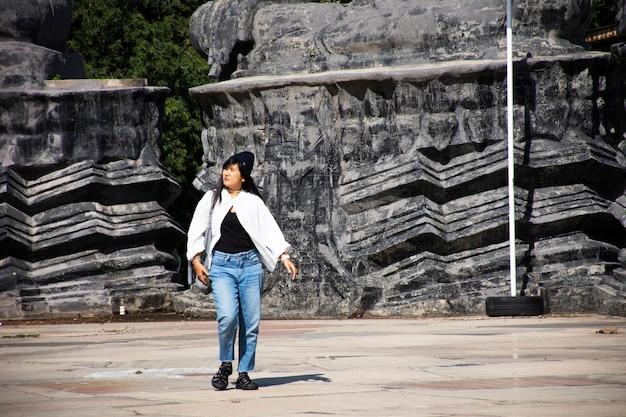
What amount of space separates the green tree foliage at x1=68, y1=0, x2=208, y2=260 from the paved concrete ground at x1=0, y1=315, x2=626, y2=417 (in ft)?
43.9

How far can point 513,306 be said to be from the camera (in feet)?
46.3

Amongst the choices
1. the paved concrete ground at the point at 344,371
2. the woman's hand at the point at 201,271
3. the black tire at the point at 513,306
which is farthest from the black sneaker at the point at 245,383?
the black tire at the point at 513,306

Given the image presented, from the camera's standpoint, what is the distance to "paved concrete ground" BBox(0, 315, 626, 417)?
22.8 ft

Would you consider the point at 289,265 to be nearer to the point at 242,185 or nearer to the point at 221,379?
the point at 242,185

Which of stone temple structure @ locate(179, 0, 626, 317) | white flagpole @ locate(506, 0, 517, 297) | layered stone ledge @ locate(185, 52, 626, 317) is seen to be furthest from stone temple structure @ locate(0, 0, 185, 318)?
white flagpole @ locate(506, 0, 517, 297)

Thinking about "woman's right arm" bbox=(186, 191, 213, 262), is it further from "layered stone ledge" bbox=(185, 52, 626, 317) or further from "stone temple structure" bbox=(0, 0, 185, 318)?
"stone temple structure" bbox=(0, 0, 185, 318)

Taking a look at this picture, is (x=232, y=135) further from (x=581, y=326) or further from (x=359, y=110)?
(x=581, y=326)

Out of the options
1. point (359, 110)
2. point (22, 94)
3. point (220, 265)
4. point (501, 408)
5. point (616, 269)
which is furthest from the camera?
point (22, 94)

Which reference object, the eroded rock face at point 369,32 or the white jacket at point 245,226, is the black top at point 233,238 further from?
the eroded rock face at point 369,32

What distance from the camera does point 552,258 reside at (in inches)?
591

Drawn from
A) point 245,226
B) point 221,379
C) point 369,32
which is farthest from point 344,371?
point 369,32

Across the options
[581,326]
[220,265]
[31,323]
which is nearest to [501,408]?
[220,265]

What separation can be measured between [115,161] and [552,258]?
6521 millimetres

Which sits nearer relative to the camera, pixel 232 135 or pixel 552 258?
pixel 552 258
